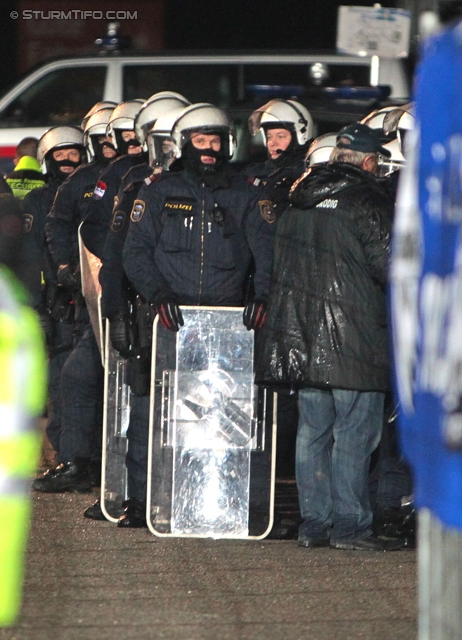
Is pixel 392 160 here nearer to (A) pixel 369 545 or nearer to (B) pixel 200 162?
(B) pixel 200 162

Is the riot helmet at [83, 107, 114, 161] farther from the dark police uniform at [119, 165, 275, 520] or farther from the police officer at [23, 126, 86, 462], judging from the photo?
the dark police uniform at [119, 165, 275, 520]

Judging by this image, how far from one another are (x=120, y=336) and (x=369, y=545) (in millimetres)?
1639

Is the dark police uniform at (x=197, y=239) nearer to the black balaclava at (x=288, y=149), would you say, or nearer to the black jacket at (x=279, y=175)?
the black jacket at (x=279, y=175)

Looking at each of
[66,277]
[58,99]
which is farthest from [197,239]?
[58,99]

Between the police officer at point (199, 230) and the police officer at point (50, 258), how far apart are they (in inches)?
77.4

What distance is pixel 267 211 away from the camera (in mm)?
7199

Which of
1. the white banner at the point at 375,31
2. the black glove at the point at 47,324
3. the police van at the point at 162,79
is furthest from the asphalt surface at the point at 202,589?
the police van at the point at 162,79

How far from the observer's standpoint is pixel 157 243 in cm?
721

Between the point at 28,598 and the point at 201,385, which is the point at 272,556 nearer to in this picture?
the point at 201,385

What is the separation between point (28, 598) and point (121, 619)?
1.61 feet

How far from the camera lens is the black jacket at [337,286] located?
6.64 m

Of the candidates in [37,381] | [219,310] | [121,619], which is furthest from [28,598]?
[37,381]

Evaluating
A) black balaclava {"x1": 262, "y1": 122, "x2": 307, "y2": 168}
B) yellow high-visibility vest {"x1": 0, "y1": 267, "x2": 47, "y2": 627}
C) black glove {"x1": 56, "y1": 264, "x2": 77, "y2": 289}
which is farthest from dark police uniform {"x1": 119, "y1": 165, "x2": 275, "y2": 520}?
yellow high-visibility vest {"x1": 0, "y1": 267, "x2": 47, "y2": 627}

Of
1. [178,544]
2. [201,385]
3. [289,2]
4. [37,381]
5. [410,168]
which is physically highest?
[289,2]
